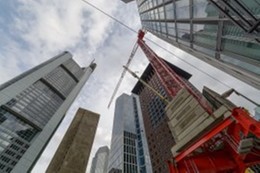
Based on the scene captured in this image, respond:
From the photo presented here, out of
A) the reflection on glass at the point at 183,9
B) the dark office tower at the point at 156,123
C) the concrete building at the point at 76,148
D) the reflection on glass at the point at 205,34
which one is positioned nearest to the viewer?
the concrete building at the point at 76,148

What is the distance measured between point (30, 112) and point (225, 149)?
115m

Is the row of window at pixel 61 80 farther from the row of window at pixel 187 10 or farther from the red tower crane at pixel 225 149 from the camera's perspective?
the red tower crane at pixel 225 149

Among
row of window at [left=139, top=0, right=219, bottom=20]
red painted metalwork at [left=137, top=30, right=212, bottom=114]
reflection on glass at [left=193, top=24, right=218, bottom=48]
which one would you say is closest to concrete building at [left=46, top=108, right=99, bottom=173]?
red painted metalwork at [left=137, top=30, right=212, bottom=114]

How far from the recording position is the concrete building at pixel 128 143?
8225cm

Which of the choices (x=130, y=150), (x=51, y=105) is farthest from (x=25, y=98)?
(x=130, y=150)

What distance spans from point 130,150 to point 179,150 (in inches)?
3235

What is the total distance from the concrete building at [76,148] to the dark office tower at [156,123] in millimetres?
46095

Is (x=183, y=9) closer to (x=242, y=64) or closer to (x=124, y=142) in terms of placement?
(x=242, y=64)

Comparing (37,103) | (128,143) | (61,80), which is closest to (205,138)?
(128,143)

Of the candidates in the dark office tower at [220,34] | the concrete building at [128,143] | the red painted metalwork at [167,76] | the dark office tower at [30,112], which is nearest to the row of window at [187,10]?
the dark office tower at [220,34]

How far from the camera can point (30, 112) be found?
110 meters

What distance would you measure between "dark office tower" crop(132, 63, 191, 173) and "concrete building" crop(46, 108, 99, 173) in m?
46.1

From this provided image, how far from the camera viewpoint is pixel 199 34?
63.3 ft

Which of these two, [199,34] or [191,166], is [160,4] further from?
[191,166]
